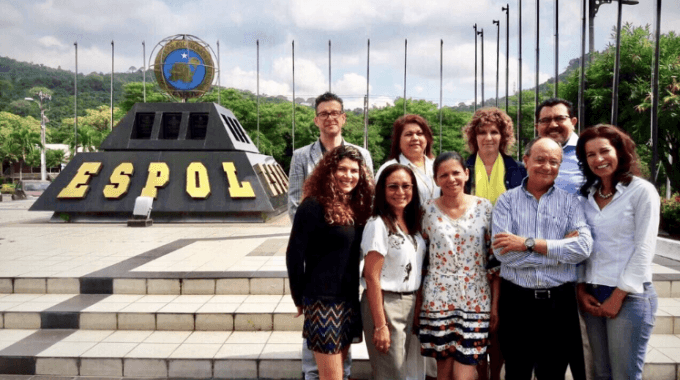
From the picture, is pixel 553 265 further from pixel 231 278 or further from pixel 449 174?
pixel 231 278

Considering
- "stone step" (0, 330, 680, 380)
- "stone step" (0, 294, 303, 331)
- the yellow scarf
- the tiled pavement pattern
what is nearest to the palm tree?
the tiled pavement pattern

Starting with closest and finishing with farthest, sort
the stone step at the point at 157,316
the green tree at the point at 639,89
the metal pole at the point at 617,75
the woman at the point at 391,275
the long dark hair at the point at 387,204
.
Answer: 1. the woman at the point at 391,275
2. the long dark hair at the point at 387,204
3. the stone step at the point at 157,316
4. the metal pole at the point at 617,75
5. the green tree at the point at 639,89

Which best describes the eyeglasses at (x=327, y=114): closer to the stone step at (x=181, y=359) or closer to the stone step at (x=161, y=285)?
the stone step at (x=181, y=359)

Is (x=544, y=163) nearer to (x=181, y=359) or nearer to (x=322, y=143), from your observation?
(x=322, y=143)

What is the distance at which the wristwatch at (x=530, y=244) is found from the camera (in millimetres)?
2471

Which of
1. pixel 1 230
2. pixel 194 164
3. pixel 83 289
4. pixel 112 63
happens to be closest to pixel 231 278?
pixel 83 289

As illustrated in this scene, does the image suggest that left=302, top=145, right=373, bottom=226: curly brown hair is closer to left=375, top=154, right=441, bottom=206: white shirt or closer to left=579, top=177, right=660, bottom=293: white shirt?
left=375, top=154, right=441, bottom=206: white shirt

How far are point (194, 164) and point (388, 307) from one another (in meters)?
11.8

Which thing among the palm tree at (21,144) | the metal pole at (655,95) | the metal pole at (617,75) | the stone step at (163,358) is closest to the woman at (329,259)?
the stone step at (163,358)

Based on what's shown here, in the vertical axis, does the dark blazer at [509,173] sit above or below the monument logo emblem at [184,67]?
below

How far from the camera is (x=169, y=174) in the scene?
13.3 metres

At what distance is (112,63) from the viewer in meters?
20.8

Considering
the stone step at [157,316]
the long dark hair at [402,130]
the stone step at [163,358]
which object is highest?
the long dark hair at [402,130]

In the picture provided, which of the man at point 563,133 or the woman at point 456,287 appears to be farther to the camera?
the man at point 563,133
